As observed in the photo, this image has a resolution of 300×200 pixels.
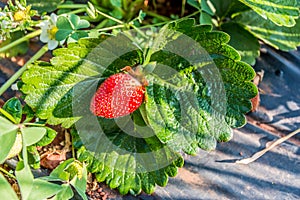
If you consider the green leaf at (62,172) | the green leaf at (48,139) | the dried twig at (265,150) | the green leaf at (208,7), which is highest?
the green leaf at (208,7)

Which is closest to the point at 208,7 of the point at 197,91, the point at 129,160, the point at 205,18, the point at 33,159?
the point at 205,18

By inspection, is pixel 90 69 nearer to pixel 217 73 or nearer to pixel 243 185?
pixel 217 73

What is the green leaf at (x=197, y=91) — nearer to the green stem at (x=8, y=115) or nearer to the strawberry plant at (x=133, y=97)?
the strawberry plant at (x=133, y=97)

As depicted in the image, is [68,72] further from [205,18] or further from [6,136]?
[205,18]

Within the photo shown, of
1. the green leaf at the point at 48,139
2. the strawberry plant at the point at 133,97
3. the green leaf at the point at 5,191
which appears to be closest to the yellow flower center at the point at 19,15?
the strawberry plant at the point at 133,97

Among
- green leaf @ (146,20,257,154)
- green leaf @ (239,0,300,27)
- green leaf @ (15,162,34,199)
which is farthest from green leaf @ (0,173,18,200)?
green leaf @ (239,0,300,27)

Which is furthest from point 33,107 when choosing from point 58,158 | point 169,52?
point 169,52
